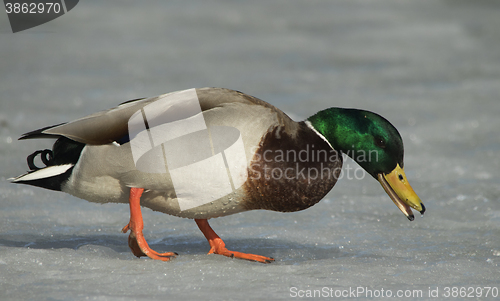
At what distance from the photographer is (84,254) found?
2.94 meters

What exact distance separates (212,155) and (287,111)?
13.2 ft

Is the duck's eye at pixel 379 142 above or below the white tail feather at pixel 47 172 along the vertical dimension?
above

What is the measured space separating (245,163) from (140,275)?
2.43ft

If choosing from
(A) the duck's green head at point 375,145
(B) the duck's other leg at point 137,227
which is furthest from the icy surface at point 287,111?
(A) the duck's green head at point 375,145

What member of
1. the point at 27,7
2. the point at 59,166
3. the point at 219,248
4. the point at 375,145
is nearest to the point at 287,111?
the point at 219,248

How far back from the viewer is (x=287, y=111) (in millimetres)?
6680

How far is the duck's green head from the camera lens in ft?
9.42

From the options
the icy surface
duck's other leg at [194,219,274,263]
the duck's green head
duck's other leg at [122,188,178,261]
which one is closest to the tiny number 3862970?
the icy surface

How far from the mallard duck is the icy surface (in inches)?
13.6

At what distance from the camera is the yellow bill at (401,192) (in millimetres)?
2854

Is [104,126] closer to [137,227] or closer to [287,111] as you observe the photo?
[137,227]

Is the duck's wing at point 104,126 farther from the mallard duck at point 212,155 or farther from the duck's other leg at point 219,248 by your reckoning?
the duck's other leg at point 219,248

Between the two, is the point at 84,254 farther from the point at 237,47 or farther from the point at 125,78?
the point at 237,47

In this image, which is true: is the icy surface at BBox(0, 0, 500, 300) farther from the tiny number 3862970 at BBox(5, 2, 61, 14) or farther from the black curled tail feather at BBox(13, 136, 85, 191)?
the black curled tail feather at BBox(13, 136, 85, 191)
